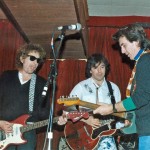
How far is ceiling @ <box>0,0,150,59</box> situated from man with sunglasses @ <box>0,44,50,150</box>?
456 mm

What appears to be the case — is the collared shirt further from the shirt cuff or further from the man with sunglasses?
the shirt cuff

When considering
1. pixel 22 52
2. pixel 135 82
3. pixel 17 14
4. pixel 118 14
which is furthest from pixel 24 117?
pixel 118 14

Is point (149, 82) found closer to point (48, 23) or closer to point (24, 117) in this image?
point (24, 117)

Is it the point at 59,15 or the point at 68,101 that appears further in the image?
the point at 59,15

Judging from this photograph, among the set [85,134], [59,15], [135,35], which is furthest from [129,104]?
[59,15]

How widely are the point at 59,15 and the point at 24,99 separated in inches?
41.0

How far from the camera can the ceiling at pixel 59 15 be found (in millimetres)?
3377

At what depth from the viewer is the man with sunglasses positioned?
133 inches

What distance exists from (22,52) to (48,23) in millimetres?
485

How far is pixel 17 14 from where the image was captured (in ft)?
11.9

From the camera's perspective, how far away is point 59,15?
3625 millimetres

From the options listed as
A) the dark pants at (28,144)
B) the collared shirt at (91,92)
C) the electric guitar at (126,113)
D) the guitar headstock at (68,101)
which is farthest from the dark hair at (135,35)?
the dark pants at (28,144)

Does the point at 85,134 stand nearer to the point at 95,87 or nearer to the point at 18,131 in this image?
the point at 95,87

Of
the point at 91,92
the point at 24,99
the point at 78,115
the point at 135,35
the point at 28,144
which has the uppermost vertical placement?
the point at 135,35
